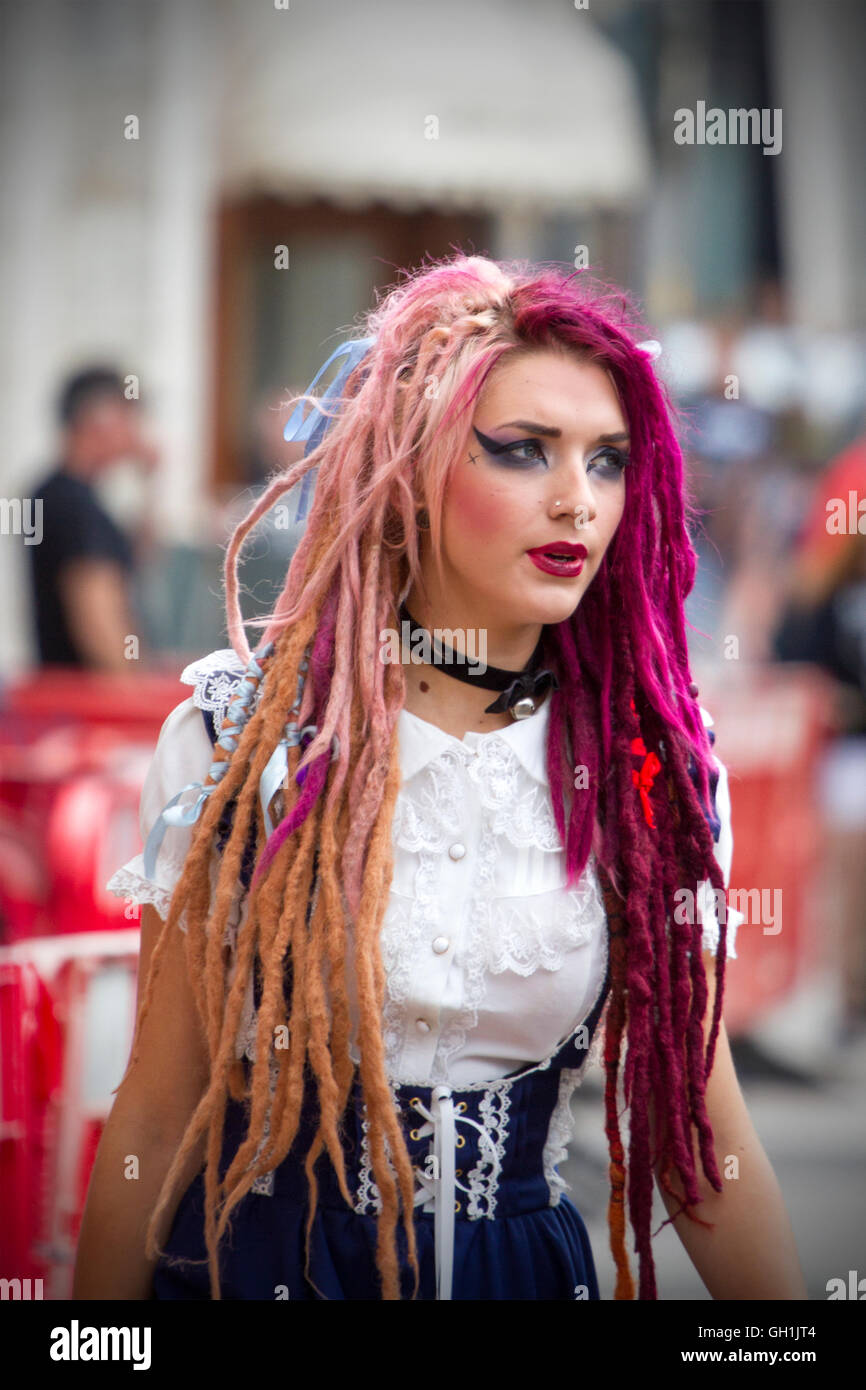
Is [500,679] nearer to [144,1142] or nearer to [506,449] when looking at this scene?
[506,449]

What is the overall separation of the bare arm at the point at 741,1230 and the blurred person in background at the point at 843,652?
4.55 metres

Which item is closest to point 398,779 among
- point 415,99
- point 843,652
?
point 843,652

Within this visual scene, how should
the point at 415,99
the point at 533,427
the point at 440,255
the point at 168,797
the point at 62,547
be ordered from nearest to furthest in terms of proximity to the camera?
the point at 533,427 < the point at 168,797 < the point at 62,547 < the point at 415,99 < the point at 440,255

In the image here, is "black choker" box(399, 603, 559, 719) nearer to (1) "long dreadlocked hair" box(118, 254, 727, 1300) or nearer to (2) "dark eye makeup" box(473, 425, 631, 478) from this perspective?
(1) "long dreadlocked hair" box(118, 254, 727, 1300)

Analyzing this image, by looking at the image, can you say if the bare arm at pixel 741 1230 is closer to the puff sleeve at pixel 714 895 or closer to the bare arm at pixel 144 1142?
the puff sleeve at pixel 714 895

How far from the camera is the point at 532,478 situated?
2.02 metres

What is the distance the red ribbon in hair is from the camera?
2123 mm

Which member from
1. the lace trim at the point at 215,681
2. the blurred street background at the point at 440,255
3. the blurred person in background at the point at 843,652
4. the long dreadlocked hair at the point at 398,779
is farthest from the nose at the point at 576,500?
the blurred person in background at the point at 843,652

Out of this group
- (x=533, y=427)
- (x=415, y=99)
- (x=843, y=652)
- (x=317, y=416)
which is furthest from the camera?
(x=415, y=99)

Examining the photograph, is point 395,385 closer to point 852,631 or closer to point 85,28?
point 852,631

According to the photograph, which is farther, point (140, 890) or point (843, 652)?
point (843, 652)

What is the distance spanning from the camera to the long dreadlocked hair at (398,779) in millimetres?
1990

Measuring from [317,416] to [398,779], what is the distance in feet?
1.81

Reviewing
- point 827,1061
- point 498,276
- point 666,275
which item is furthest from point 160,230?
point 498,276
